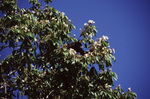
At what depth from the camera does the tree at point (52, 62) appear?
14.0 ft

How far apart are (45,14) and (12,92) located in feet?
9.19

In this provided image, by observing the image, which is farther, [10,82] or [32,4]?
[32,4]

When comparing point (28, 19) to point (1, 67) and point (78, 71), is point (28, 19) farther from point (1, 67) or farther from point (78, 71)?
point (78, 71)

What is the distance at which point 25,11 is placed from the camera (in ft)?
17.3

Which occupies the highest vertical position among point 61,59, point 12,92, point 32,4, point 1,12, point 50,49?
point 32,4

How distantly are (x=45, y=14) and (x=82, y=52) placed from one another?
2.11 m

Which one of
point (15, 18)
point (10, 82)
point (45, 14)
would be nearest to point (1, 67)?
point (10, 82)

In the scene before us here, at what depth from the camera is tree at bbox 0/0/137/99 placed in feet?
14.0

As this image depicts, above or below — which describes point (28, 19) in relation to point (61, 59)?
above

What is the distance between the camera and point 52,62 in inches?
192

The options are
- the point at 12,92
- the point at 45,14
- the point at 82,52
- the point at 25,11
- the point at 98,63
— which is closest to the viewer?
the point at 98,63

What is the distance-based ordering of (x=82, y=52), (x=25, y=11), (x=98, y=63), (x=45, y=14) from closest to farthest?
(x=98, y=63), (x=82, y=52), (x=25, y=11), (x=45, y=14)

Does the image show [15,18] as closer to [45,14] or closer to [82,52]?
[45,14]

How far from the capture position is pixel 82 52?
15.1 feet
